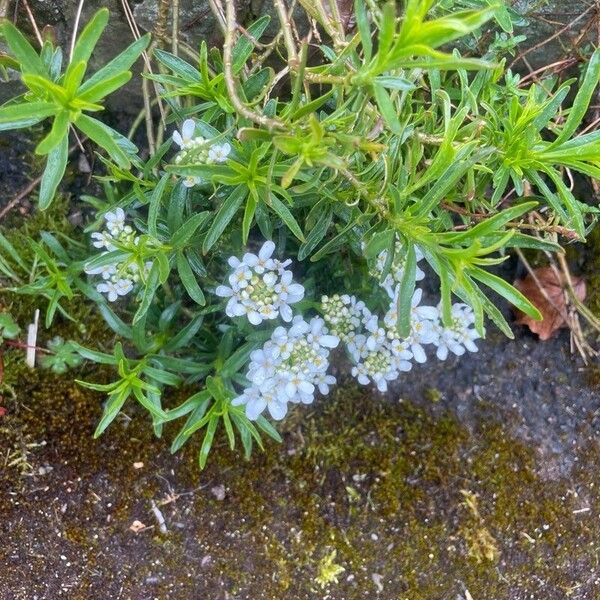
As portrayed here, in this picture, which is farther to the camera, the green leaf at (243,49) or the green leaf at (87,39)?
the green leaf at (243,49)

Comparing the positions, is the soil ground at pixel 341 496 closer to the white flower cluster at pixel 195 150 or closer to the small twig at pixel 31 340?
the small twig at pixel 31 340

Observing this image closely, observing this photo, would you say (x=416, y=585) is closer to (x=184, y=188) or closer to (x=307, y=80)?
(x=184, y=188)

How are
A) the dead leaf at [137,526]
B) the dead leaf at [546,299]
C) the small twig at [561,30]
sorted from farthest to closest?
the dead leaf at [546,299] < the dead leaf at [137,526] < the small twig at [561,30]

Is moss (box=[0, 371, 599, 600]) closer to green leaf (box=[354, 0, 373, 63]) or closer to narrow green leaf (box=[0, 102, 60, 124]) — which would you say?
narrow green leaf (box=[0, 102, 60, 124])

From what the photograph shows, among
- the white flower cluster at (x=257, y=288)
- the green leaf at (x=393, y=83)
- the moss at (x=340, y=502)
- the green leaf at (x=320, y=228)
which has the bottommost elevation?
the moss at (x=340, y=502)

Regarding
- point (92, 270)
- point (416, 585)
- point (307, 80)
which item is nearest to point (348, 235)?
point (307, 80)

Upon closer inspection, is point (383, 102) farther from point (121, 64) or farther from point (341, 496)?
point (341, 496)

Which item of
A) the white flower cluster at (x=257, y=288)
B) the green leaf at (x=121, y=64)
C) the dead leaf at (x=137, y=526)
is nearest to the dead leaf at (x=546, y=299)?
the white flower cluster at (x=257, y=288)
